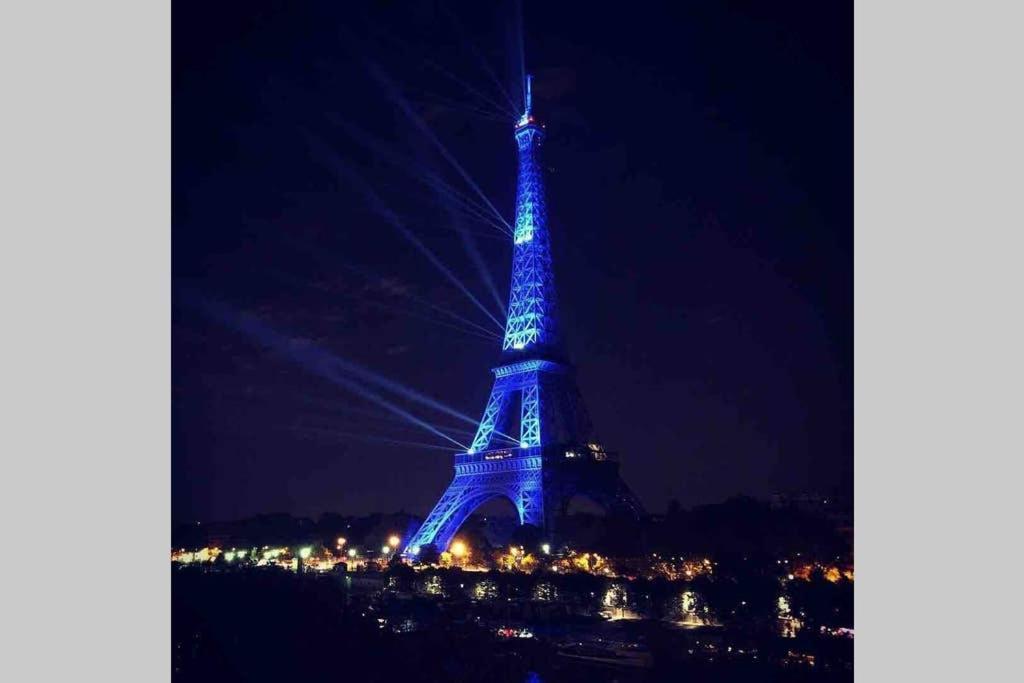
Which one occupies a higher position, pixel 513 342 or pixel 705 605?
pixel 513 342

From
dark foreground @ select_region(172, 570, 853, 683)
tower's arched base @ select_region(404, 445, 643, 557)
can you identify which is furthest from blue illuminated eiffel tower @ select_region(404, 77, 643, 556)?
dark foreground @ select_region(172, 570, 853, 683)

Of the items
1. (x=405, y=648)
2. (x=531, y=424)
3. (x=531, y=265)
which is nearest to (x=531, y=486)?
(x=531, y=424)

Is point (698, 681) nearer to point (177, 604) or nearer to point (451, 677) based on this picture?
point (451, 677)

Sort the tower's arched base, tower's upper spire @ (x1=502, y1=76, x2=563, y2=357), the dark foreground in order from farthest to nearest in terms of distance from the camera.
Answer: tower's upper spire @ (x1=502, y1=76, x2=563, y2=357) < the tower's arched base < the dark foreground

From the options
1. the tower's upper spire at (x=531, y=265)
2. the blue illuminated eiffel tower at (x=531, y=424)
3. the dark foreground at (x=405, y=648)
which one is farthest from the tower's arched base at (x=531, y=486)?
the dark foreground at (x=405, y=648)

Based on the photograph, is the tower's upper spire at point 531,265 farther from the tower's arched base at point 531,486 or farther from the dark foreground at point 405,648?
the dark foreground at point 405,648

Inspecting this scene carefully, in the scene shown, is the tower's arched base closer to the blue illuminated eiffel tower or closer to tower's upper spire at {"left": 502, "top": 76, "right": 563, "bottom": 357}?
the blue illuminated eiffel tower
